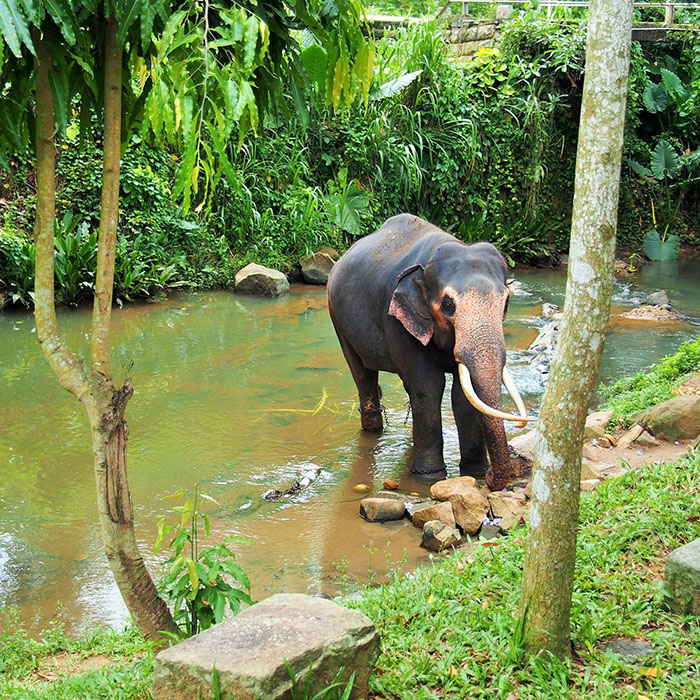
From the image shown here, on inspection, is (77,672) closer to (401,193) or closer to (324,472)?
(324,472)

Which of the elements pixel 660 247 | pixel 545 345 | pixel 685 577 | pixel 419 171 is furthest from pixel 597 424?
pixel 660 247

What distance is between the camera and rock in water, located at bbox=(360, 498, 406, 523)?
18.1ft

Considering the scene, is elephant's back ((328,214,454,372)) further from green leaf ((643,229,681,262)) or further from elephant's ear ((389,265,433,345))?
green leaf ((643,229,681,262))

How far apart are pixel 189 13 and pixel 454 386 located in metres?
3.91

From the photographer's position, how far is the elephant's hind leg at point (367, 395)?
24.2 feet

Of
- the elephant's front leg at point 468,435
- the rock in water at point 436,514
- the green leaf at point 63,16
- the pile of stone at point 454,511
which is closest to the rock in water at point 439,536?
the pile of stone at point 454,511

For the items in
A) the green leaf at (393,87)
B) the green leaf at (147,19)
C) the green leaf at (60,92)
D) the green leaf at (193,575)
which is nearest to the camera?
the green leaf at (147,19)

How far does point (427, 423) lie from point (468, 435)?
300 mm

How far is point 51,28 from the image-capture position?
9.82 ft

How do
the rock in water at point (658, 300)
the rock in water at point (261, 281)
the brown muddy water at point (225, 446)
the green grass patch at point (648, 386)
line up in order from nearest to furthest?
the brown muddy water at point (225, 446) → the green grass patch at point (648, 386) → the rock in water at point (658, 300) → the rock in water at point (261, 281)

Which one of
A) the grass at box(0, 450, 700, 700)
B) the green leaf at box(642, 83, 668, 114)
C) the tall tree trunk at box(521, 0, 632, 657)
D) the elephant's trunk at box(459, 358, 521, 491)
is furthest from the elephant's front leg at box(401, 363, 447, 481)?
the green leaf at box(642, 83, 668, 114)

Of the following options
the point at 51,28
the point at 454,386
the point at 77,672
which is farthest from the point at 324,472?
the point at 51,28

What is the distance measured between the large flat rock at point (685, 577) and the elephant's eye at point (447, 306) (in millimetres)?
2608

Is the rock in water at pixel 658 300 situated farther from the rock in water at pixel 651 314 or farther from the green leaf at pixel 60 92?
the green leaf at pixel 60 92
